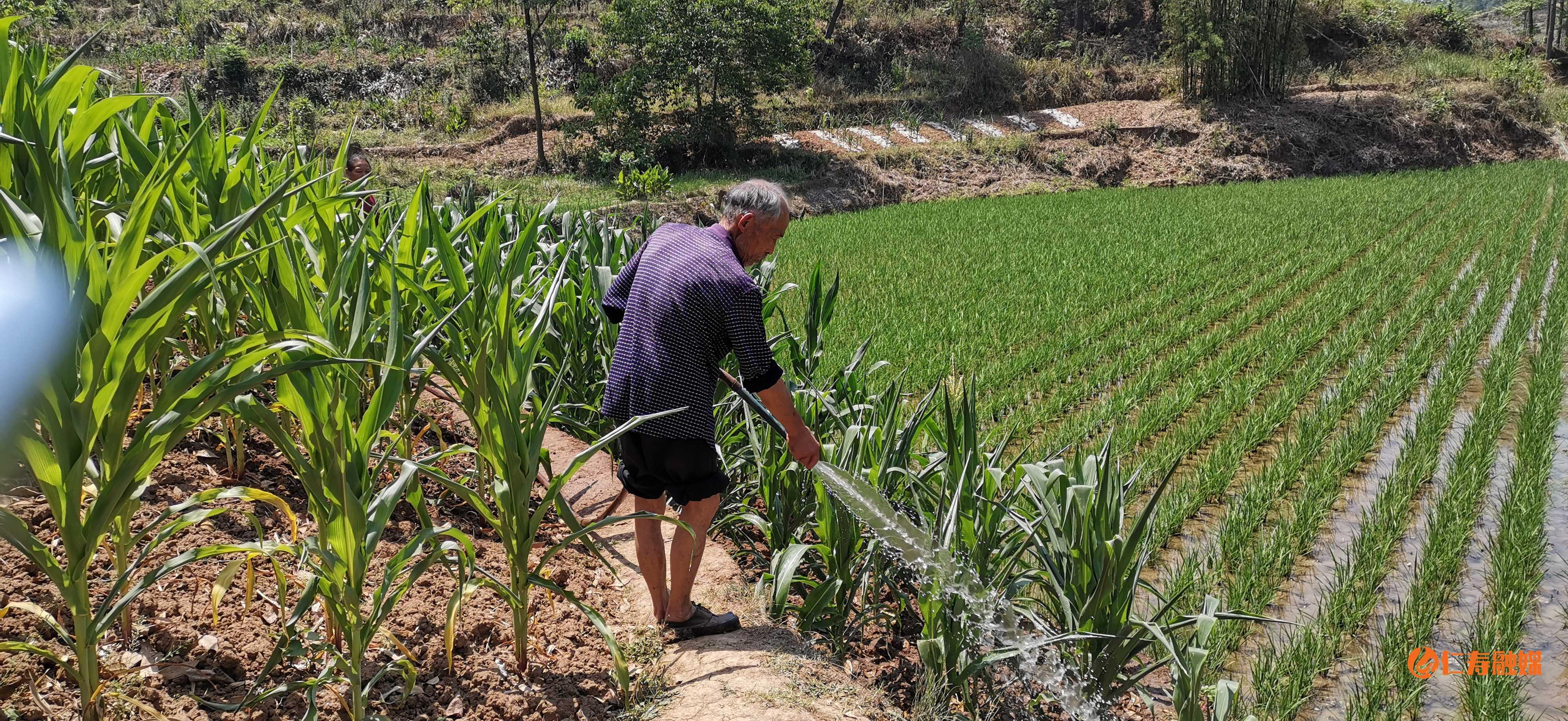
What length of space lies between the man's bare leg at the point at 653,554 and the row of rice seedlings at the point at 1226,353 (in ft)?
8.53

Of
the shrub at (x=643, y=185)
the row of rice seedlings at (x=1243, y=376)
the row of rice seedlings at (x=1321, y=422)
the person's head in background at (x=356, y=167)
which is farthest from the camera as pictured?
the shrub at (x=643, y=185)

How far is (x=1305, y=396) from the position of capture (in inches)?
228

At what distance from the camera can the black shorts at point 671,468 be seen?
97.7 inches

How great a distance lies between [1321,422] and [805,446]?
3.88m

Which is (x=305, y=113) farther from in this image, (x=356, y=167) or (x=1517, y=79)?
(x=1517, y=79)

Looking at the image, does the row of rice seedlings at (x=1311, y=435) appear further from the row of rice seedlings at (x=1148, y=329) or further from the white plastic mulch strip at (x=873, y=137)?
the white plastic mulch strip at (x=873, y=137)

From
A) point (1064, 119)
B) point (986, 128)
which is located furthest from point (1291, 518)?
point (1064, 119)

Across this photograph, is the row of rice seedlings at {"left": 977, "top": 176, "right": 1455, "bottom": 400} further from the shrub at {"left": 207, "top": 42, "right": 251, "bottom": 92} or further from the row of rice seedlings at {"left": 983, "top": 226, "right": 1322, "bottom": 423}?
the shrub at {"left": 207, "top": 42, "right": 251, "bottom": 92}

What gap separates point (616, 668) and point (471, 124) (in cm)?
1714

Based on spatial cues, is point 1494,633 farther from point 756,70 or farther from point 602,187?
point 756,70

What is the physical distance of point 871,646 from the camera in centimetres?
288

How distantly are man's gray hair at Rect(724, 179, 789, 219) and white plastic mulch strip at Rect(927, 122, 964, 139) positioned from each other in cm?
1691

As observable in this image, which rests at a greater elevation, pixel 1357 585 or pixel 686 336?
pixel 686 336

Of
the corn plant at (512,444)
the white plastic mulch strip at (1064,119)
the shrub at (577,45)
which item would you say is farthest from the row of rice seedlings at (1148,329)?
the shrub at (577,45)
